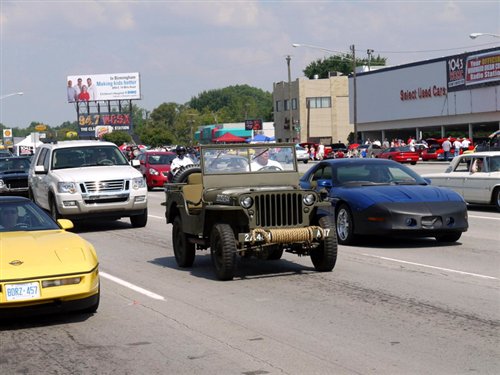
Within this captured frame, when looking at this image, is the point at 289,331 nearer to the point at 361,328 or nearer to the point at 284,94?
the point at 361,328

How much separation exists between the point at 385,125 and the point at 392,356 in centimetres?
6990

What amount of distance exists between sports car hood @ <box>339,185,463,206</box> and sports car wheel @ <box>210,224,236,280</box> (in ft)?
12.0

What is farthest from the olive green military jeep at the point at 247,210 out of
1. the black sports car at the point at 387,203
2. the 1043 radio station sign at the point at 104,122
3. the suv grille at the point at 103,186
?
the 1043 radio station sign at the point at 104,122

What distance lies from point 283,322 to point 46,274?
2.43 meters

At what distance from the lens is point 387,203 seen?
13.3 meters

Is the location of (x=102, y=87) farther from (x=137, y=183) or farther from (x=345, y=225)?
(x=345, y=225)

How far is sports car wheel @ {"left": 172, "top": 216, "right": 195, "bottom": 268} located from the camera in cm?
1197

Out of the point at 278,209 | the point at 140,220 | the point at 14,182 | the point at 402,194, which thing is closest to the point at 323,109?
the point at 14,182

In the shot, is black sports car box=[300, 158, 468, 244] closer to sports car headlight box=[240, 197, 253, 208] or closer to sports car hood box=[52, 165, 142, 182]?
sports car headlight box=[240, 197, 253, 208]

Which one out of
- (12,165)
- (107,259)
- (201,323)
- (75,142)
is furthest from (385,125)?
(201,323)

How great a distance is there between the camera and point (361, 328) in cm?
791

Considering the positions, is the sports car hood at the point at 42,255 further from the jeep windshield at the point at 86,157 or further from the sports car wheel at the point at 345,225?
the jeep windshield at the point at 86,157

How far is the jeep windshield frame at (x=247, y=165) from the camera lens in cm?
1164

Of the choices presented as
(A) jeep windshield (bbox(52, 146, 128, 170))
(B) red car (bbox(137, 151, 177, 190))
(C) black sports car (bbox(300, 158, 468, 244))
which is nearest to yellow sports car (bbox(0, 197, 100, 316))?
(C) black sports car (bbox(300, 158, 468, 244))
